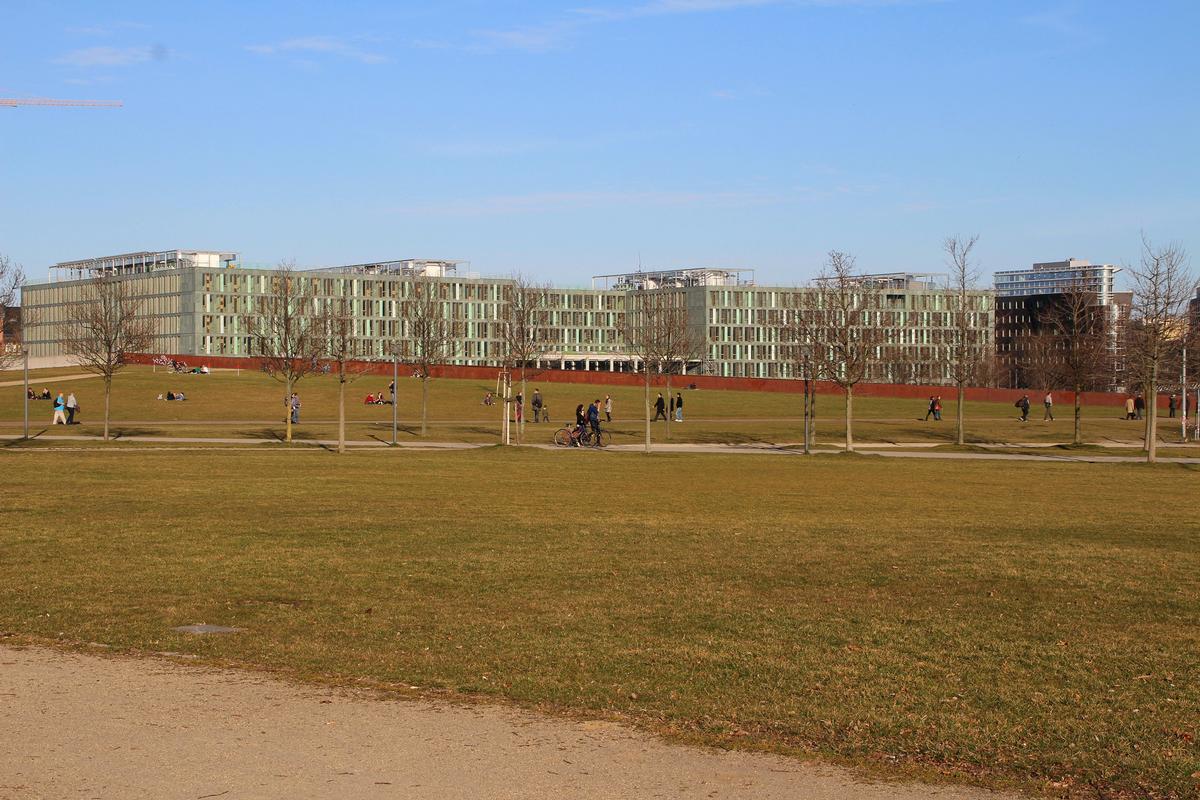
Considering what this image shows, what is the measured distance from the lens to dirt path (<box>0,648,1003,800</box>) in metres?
7.96

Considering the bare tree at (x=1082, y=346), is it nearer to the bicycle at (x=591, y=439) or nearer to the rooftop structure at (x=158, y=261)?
the bicycle at (x=591, y=439)

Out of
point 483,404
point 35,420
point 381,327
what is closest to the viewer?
point 35,420

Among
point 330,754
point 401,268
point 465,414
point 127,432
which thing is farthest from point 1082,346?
point 401,268

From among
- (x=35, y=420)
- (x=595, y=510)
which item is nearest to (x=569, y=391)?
(x=35, y=420)

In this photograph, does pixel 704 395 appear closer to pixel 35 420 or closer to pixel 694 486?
pixel 35 420

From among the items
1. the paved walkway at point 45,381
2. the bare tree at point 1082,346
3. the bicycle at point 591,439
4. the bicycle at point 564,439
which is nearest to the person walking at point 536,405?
the bicycle at point 591,439

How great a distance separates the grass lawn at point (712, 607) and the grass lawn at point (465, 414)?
35354 mm

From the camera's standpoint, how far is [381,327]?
188m

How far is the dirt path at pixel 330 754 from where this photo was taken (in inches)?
313

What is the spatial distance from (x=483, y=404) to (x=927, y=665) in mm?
77177

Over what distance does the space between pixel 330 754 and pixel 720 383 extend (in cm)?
10392

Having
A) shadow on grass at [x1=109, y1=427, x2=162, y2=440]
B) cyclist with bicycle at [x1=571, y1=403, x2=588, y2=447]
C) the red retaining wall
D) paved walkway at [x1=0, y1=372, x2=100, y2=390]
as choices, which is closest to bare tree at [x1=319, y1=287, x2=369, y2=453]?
cyclist with bicycle at [x1=571, y1=403, x2=588, y2=447]

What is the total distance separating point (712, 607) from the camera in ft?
46.3

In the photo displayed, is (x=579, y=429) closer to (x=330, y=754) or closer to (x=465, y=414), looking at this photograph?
(x=465, y=414)
